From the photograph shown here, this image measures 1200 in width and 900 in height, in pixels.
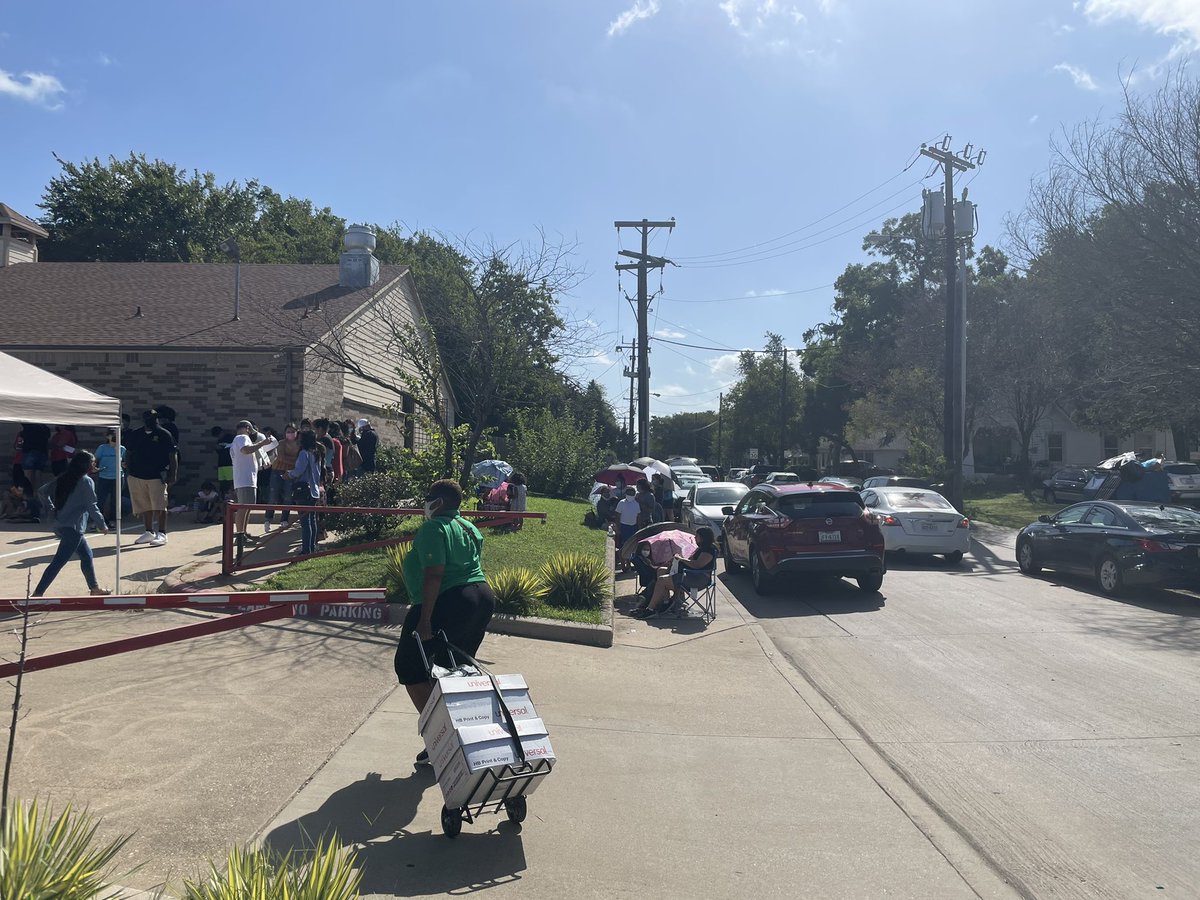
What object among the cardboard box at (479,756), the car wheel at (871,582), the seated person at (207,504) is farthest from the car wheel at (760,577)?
the seated person at (207,504)

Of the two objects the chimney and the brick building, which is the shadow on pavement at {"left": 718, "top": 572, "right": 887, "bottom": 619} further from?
the chimney

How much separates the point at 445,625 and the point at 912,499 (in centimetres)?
1364

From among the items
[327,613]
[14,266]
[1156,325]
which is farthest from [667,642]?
[14,266]

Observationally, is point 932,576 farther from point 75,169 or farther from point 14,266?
point 75,169

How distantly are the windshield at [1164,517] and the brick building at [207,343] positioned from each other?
1143 centimetres

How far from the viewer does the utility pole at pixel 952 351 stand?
84.2 feet

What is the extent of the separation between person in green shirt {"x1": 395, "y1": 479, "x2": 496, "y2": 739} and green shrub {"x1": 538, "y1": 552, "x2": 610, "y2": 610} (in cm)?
492

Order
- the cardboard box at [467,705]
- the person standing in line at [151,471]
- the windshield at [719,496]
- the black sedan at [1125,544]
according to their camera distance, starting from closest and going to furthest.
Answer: the cardboard box at [467,705], the black sedan at [1125,544], the person standing in line at [151,471], the windshield at [719,496]

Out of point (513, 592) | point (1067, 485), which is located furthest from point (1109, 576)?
point (1067, 485)

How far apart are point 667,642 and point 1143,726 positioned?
14.7ft

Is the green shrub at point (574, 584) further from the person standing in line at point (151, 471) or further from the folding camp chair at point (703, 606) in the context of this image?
the person standing in line at point (151, 471)

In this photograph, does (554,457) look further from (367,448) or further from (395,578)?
(395,578)

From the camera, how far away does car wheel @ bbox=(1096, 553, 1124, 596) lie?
12.8 meters

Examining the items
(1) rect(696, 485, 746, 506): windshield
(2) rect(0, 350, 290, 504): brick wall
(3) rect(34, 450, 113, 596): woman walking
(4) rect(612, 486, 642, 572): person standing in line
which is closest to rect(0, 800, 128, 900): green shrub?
(3) rect(34, 450, 113, 596): woman walking
